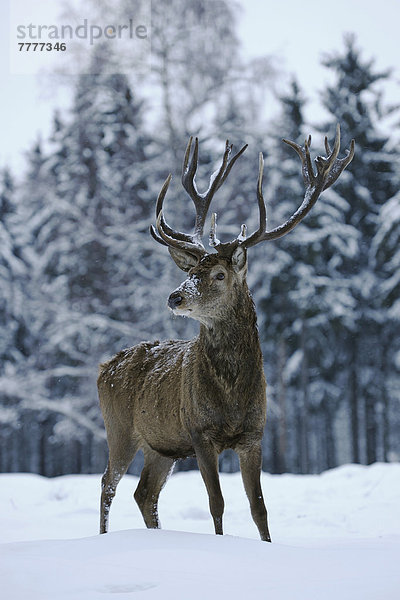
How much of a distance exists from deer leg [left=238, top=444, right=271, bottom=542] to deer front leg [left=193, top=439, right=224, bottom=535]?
0.21m

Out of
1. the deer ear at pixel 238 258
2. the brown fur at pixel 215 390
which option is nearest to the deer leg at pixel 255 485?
the brown fur at pixel 215 390

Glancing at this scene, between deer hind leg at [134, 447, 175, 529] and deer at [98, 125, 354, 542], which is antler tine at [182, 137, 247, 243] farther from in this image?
deer hind leg at [134, 447, 175, 529]

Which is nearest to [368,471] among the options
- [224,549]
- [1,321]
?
[224,549]

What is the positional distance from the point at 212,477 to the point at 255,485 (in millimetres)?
335

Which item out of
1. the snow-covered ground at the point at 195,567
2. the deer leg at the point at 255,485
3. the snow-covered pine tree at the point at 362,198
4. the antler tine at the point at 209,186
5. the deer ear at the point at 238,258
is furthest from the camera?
the snow-covered pine tree at the point at 362,198

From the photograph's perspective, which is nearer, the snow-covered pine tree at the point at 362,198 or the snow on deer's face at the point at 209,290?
the snow on deer's face at the point at 209,290

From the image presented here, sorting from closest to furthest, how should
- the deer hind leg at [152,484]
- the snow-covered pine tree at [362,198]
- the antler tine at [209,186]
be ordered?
the deer hind leg at [152,484]
the antler tine at [209,186]
the snow-covered pine tree at [362,198]

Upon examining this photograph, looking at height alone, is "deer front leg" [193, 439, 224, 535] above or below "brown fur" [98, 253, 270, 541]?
below

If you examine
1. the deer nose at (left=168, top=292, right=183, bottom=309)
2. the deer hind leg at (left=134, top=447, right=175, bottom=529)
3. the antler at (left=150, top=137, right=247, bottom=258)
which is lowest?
the deer hind leg at (left=134, top=447, right=175, bottom=529)

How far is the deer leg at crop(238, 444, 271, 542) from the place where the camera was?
17.3ft

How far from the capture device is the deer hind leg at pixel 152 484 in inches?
247

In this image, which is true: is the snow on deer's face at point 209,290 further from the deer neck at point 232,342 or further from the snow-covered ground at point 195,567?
the snow-covered ground at point 195,567

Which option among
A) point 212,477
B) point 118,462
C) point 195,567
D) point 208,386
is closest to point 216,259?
point 208,386

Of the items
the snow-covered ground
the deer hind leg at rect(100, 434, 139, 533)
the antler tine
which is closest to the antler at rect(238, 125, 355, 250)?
the antler tine
